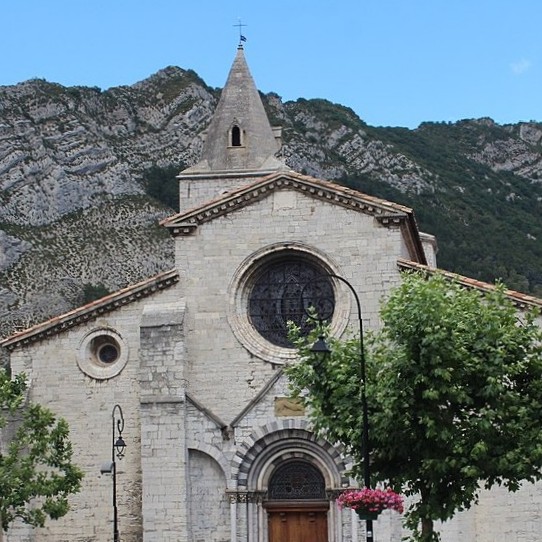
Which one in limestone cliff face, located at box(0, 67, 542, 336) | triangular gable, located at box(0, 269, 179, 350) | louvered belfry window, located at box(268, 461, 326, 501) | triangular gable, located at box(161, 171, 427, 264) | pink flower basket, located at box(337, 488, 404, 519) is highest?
limestone cliff face, located at box(0, 67, 542, 336)

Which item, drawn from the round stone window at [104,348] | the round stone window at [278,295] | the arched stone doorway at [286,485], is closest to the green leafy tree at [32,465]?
the round stone window at [104,348]

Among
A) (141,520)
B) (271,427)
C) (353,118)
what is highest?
(353,118)

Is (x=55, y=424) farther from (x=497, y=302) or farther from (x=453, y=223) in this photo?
(x=453, y=223)

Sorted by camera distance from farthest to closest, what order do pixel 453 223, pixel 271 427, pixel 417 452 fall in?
pixel 453 223, pixel 271 427, pixel 417 452

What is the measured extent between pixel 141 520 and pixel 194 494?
1698 millimetres

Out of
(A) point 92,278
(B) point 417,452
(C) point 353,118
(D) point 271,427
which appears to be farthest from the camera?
(C) point 353,118

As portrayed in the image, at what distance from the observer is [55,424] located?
1211 inches

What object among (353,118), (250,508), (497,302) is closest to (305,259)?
(250,508)

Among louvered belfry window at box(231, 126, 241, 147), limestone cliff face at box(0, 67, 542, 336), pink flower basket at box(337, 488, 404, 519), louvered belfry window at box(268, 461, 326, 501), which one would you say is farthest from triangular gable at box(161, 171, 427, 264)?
limestone cliff face at box(0, 67, 542, 336)

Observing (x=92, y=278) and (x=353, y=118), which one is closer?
(x=92, y=278)

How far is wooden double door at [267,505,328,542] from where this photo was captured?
29984 mm

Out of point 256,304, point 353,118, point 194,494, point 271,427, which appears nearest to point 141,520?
point 194,494

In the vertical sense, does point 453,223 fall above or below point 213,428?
above

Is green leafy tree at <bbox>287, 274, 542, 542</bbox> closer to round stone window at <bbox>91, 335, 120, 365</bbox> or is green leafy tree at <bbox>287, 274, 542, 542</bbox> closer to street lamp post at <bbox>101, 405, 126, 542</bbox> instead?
street lamp post at <bbox>101, 405, 126, 542</bbox>
